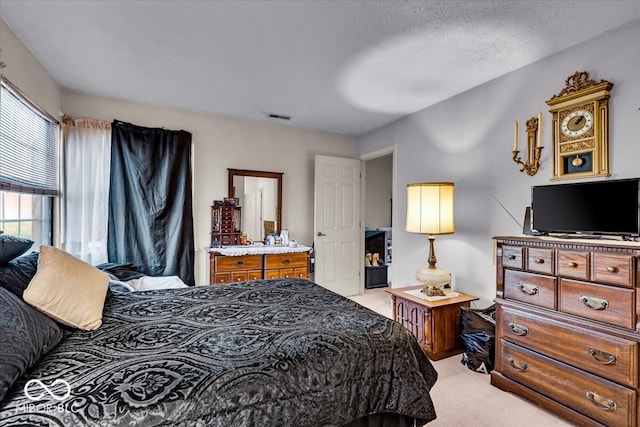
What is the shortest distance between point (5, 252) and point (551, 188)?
3128 mm

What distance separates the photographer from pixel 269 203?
14.6ft

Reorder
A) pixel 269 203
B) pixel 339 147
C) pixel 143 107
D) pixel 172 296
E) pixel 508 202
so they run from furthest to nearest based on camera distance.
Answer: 1. pixel 339 147
2. pixel 269 203
3. pixel 143 107
4. pixel 508 202
5. pixel 172 296

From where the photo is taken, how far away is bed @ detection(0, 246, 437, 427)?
2.98ft

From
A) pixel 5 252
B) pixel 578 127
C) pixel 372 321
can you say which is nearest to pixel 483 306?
pixel 578 127

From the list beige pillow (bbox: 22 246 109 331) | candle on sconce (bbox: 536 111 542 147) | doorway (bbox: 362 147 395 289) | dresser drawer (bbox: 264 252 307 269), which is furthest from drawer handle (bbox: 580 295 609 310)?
doorway (bbox: 362 147 395 289)

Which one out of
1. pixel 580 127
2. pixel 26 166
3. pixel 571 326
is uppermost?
pixel 580 127

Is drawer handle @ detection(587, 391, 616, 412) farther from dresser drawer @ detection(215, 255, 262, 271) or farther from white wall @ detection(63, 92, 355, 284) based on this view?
white wall @ detection(63, 92, 355, 284)

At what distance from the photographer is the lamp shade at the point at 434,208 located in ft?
9.28

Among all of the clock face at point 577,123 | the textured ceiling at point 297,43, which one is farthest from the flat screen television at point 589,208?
the textured ceiling at point 297,43

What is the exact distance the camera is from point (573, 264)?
1.88 metres

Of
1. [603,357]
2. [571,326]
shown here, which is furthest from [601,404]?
[571,326]

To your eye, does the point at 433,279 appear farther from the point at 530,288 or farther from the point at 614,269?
the point at 614,269

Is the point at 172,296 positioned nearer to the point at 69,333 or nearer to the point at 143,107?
the point at 69,333

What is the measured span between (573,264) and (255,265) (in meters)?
3.06
